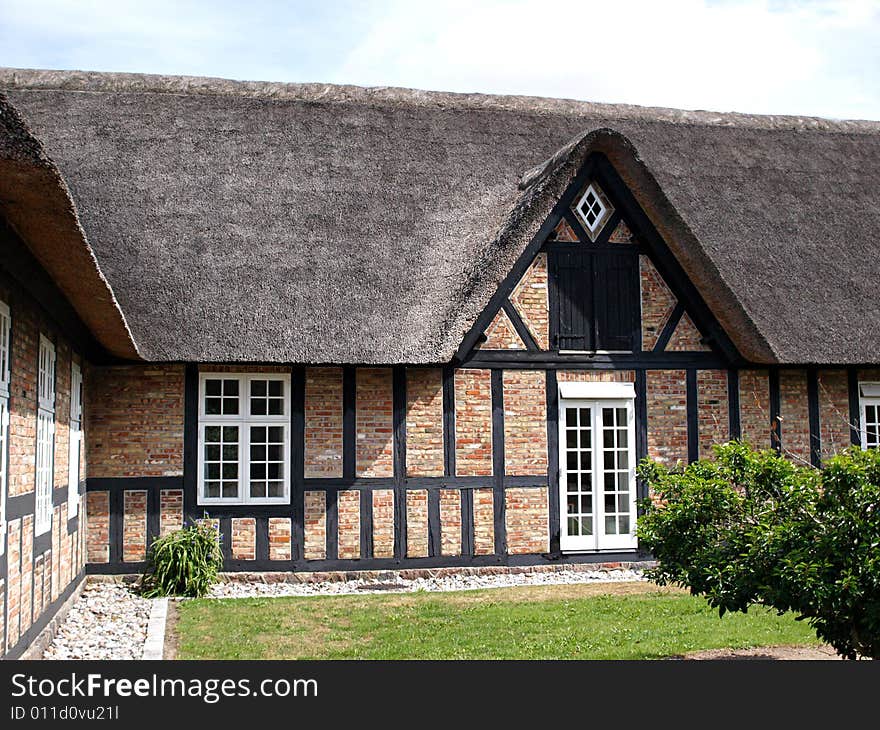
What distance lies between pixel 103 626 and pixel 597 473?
5.94 metres

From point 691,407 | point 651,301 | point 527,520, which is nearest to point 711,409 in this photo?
point 691,407

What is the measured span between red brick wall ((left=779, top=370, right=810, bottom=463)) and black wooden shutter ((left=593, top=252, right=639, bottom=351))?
2.13m

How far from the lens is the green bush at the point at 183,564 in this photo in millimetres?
10953

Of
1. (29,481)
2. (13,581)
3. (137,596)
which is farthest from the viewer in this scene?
(137,596)

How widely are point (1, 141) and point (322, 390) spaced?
285 inches

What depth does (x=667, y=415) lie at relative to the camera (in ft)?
41.6

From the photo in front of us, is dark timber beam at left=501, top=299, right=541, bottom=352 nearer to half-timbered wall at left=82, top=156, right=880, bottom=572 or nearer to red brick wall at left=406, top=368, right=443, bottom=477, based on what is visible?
half-timbered wall at left=82, top=156, right=880, bottom=572

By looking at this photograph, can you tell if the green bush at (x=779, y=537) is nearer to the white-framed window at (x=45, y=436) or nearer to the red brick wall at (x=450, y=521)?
the white-framed window at (x=45, y=436)

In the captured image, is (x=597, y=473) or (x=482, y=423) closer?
(x=482, y=423)

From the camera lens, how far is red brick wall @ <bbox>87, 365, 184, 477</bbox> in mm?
Result: 11570

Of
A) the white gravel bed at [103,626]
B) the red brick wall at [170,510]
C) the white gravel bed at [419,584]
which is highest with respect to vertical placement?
the red brick wall at [170,510]

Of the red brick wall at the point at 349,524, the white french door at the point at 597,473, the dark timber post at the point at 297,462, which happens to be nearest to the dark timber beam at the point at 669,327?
the white french door at the point at 597,473

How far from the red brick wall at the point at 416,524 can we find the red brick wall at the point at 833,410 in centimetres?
515

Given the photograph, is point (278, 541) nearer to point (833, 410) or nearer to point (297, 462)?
point (297, 462)
